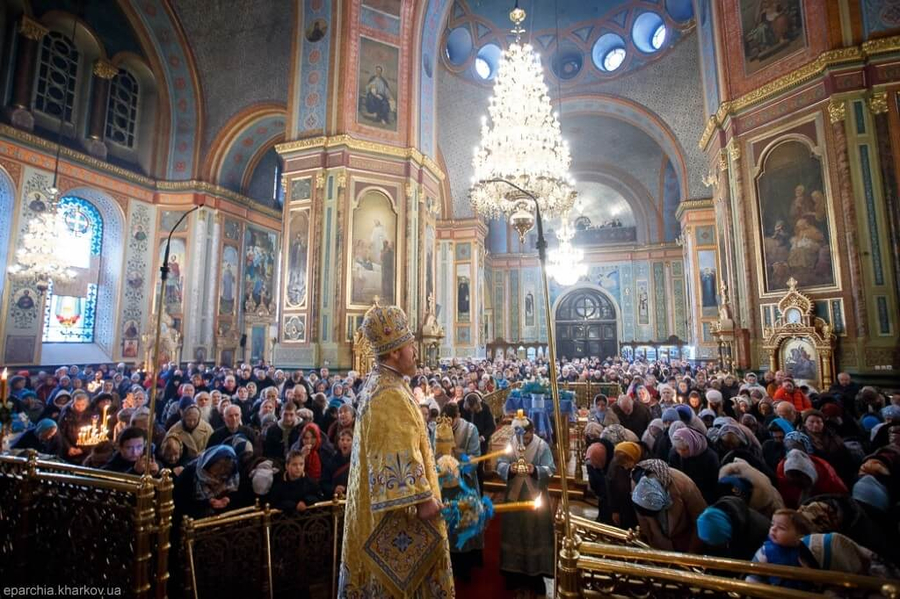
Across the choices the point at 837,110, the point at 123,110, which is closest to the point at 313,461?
the point at 837,110

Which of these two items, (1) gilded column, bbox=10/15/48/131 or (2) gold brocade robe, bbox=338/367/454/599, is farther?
(1) gilded column, bbox=10/15/48/131

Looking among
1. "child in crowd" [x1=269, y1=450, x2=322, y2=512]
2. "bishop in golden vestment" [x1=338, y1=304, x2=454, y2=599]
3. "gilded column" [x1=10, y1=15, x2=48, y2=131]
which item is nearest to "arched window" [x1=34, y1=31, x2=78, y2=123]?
"gilded column" [x1=10, y1=15, x2=48, y2=131]

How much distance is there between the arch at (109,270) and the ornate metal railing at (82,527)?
1401cm

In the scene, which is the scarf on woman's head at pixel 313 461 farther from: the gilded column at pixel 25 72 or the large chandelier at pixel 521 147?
the gilded column at pixel 25 72

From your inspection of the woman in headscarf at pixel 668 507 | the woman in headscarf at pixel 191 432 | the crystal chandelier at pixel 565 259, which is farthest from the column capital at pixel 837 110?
the woman in headscarf at pixel 191 432

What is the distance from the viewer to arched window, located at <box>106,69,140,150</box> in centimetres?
1574

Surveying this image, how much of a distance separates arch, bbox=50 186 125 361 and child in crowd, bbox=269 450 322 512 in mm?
15029

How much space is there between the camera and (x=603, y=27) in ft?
67.0

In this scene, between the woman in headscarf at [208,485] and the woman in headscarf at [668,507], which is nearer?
the woman in headscarf at [668,507]

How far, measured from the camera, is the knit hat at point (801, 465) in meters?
2.96

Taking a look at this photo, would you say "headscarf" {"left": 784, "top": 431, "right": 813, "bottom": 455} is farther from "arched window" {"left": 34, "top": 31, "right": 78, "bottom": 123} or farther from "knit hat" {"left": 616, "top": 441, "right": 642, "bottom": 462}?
"arched window" {"left": 34, "top": 31, "right": 78, "bottom": 123}

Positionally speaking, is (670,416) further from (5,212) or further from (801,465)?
(5,212)

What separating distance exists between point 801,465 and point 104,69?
2045 cm

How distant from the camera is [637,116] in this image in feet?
Answer: 66.1
